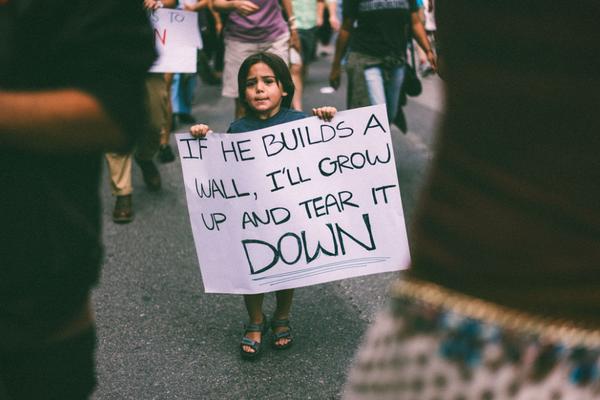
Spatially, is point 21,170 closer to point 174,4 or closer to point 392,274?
point 392,274

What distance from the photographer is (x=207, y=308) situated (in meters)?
3.77

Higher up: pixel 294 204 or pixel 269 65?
pixel 269 65

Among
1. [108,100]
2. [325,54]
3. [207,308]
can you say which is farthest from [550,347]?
[325,54]

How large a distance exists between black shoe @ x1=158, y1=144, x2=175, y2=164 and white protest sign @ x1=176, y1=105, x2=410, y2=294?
3.14 metres

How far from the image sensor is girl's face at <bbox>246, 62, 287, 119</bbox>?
10.8 feet

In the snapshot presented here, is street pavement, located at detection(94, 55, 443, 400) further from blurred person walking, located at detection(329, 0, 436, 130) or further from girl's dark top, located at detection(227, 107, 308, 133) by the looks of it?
girl's dark top, located at detection(227, 107, 308, 133)

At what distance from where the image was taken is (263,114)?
132 inches

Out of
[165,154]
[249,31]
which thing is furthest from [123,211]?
[249,31]

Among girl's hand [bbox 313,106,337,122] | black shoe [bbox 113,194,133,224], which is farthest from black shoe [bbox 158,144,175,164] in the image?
girl's hand [bbox 313,106,337,122]

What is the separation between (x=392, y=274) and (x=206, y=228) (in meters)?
1.42

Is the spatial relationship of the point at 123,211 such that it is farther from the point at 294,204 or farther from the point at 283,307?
the point at 294,204

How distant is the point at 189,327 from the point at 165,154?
2961 mm

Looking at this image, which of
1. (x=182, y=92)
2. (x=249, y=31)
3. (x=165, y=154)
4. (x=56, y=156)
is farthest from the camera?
(x=182, y=92)

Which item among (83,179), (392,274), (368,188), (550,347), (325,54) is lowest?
(325,54)
